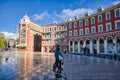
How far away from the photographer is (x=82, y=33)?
162 ft

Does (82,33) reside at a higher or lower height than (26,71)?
higher

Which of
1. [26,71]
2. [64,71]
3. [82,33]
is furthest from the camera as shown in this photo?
[82,33]

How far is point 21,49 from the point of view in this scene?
6600 cm

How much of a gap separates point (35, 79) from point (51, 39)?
56369mm

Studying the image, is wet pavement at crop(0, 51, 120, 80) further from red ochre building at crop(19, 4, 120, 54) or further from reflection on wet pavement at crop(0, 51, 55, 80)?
red ochre building at crop(19, 4, 120, 54)

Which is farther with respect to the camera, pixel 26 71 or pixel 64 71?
pixel 64 71

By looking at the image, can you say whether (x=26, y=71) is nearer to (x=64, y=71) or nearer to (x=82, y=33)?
(x=64, y=71)

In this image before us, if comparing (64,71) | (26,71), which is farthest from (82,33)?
(26,71)

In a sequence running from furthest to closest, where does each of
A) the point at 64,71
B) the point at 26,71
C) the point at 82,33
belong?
the point at 82,33 < the point at 64,71 < the point at 26,71

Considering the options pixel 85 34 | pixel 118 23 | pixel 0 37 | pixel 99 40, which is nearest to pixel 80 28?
pixel 85 34

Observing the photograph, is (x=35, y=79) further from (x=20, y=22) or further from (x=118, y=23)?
(x=20, y=22)

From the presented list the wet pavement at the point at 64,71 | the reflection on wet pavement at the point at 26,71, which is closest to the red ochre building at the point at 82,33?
the wet pavement at the point at 64,71

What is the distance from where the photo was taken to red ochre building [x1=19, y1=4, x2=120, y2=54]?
3878 centimetres

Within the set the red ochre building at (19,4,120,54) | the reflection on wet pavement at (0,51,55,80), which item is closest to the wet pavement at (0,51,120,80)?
the reflection on wet pavement at (0,51,55,80)
